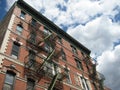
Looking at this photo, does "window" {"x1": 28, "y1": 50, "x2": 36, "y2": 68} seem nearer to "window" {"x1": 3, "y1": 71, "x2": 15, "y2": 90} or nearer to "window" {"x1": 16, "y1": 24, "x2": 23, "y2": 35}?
"window" {"x1": 3, "y1": 71, "x2": 15, "y2": 90}

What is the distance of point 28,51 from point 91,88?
37.3 feet

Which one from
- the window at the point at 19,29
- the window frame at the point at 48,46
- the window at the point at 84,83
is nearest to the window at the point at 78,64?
the window at the point at 84,83

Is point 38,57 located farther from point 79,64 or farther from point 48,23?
point 79,64

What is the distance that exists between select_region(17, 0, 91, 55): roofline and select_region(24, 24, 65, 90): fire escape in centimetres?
293

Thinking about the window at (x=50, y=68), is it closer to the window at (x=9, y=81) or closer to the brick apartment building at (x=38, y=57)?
the brick apartment building at (x=38, y=57)

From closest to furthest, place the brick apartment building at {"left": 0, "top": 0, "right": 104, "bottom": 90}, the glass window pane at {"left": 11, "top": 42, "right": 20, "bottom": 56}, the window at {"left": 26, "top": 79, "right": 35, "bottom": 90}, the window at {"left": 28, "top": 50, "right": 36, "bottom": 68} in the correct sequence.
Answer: the brick apartment building at {"left": 0, "top": 0, "right": 104, "bottom": 90}
the window at {"left": 26, "top": 79, "right": 35, "bottom": 90}
the glass window pane at {"left": 11, "top": 42, "right": 20, "bottom": 56}
the window at {"left": 28, "top": 50, "right": 36, "bottom": 68}

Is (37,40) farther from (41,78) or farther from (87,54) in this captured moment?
(87,54)

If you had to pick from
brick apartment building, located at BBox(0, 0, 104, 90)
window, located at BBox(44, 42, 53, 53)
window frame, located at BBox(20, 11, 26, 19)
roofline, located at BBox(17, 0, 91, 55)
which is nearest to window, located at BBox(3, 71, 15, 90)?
brick apartment building, located at BBox(0, 0, 104, 90)

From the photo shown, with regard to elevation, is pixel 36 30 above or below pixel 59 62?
above

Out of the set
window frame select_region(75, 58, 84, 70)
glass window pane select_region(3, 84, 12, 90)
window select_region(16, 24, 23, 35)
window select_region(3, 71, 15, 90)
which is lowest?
glass window pane select_region(3, 84, 12, 90)

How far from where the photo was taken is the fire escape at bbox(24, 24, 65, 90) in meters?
17.6

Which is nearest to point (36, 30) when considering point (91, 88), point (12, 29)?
point (12, 29)

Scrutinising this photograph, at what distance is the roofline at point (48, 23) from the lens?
1003 inches

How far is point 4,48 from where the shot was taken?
17.0m
